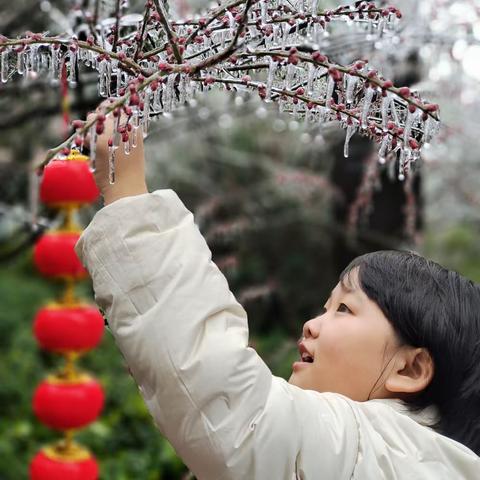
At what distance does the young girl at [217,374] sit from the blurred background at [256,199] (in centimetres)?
60

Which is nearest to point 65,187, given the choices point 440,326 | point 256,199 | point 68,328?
point 68,328

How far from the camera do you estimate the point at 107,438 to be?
5066mm

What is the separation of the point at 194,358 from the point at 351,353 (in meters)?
0.33

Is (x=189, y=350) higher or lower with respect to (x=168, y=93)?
lower

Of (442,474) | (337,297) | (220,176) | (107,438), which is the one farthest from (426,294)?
(220,176)

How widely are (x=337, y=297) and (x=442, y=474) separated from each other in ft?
1.02

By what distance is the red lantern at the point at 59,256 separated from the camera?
112 inches

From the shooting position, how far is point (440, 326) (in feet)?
4.00

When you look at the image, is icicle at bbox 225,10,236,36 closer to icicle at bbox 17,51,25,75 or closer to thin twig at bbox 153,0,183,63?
thin twig at bbox 153,0,183,63

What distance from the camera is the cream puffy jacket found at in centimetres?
96

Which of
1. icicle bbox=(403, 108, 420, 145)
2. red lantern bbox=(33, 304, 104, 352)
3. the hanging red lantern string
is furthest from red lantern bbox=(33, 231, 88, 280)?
icicle bbox=(403, 108, 420, 145)

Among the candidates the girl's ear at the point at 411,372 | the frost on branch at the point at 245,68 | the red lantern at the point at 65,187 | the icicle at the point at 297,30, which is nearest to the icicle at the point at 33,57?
the frost on branch at the point at 245,68

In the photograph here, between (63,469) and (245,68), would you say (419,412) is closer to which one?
(245,68)

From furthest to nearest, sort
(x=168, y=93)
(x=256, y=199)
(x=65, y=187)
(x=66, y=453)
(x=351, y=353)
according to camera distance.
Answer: (x=256, y=199), (x=66, y=453), (x=65, y=187), (x=351, y=353), (x=168, y=93)
